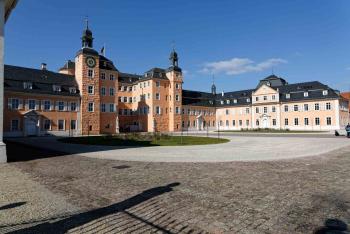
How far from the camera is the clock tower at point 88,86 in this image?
43281mm

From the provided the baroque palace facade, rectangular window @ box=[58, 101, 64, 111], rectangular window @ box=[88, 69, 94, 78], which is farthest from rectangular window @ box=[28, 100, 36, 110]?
rectangular window @ box=[88, 69, 94, 78]

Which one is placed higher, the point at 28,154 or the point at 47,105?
the point at 47,105

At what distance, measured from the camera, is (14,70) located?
38.9m

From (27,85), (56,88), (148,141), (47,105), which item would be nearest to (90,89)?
(56,88)

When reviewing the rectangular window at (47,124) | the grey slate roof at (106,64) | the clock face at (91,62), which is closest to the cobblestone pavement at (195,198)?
the rectangular window at (47,124)

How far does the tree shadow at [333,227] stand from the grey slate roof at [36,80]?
134 ft

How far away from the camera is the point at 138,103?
191ft

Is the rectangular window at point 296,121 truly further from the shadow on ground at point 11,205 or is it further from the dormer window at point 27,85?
the shadow on ground at point 11,205

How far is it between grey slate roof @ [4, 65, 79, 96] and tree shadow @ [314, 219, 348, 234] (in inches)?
1602

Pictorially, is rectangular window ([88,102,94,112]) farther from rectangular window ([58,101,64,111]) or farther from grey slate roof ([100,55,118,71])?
grey slate roof ([100,55,118,71])

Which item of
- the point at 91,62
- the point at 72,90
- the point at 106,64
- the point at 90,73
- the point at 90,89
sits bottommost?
the point at 72,90

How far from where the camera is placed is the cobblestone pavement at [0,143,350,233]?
451 cm

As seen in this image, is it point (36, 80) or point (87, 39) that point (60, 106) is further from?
point (87, 39)

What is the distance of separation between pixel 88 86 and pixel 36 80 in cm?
789
